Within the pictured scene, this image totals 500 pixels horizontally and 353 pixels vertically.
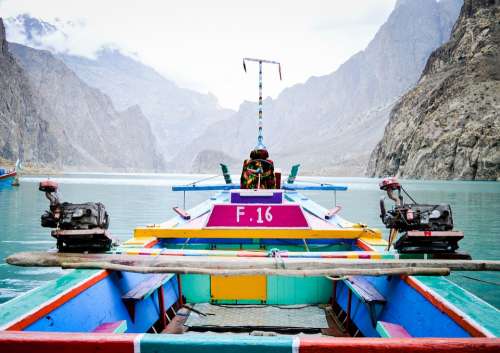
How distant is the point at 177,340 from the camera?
2.09 m

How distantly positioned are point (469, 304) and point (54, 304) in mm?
3034

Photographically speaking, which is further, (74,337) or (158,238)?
(158,238)

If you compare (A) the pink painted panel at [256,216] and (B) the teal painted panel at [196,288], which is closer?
(B) the teal painted panel at [196,288]

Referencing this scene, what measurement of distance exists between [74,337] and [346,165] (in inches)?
6672

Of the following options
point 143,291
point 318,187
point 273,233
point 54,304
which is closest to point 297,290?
point 273,233

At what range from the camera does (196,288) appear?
5.37m

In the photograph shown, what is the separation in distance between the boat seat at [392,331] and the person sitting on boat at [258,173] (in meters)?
5.68

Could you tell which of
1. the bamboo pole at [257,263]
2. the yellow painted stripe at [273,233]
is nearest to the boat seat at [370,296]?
the bamboo pole at [257,263]

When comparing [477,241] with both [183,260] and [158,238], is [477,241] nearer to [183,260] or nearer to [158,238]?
[158,238]

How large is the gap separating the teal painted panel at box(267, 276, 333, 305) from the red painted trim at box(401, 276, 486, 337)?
1705mm

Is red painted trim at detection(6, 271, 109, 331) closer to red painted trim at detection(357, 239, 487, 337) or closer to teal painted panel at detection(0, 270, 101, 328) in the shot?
teal painted panel at detection(0, 270, 101, 328)

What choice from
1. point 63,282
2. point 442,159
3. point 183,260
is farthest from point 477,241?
point 442,159

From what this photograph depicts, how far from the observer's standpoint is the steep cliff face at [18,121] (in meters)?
108

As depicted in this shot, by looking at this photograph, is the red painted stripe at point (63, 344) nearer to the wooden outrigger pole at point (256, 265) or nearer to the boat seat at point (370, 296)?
the wooden outrigger pole at point (256, 265)
